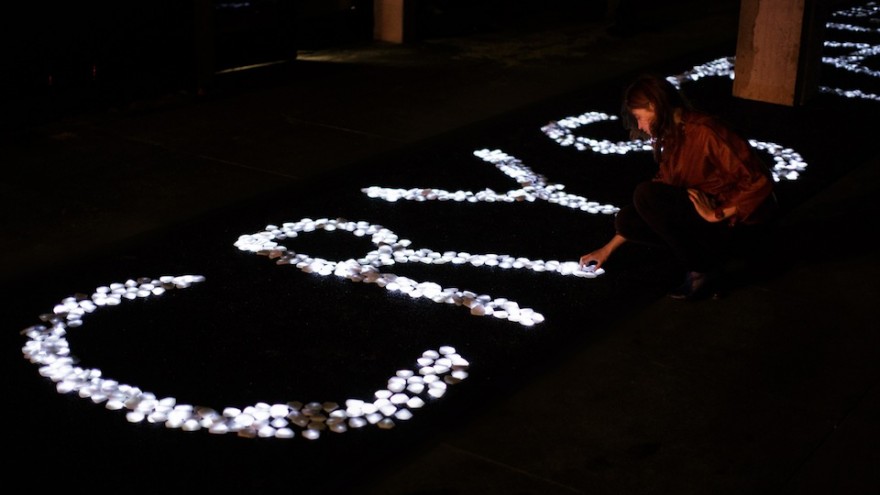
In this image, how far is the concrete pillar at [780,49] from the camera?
9.77m

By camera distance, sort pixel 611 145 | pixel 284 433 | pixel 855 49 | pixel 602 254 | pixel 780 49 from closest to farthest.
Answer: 1. pixel 284 433
2. pixel 602 254
3. pixel 611 145
4. pixel 780 49
5. pixel 855 49

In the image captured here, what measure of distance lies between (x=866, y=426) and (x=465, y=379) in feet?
5.25

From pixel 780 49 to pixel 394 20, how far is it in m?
4.23

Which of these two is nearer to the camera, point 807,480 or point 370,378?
point 807,480

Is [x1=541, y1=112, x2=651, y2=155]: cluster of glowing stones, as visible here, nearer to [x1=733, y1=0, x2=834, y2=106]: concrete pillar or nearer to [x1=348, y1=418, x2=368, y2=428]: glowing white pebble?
[x1=733, y1=0, x2=834, y2=106]: concrete pillar

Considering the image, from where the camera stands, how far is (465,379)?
188 inches

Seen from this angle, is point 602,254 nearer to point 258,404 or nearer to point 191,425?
point 258,404

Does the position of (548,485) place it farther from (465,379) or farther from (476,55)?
(476,55)

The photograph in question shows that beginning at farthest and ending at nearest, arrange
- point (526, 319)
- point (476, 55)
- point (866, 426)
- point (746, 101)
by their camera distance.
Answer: point (476, 55), point (746, 101), point (526, 319), point (866, 426)

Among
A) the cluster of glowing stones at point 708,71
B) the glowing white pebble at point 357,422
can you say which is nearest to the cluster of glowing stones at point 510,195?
the glowing white pebble at point 357,422

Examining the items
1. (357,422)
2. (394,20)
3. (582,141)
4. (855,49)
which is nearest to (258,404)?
(357,422)

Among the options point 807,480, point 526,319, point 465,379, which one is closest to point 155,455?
point 465,379

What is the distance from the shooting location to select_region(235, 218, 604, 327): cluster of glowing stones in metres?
5.55

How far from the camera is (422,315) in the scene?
17.8ft
